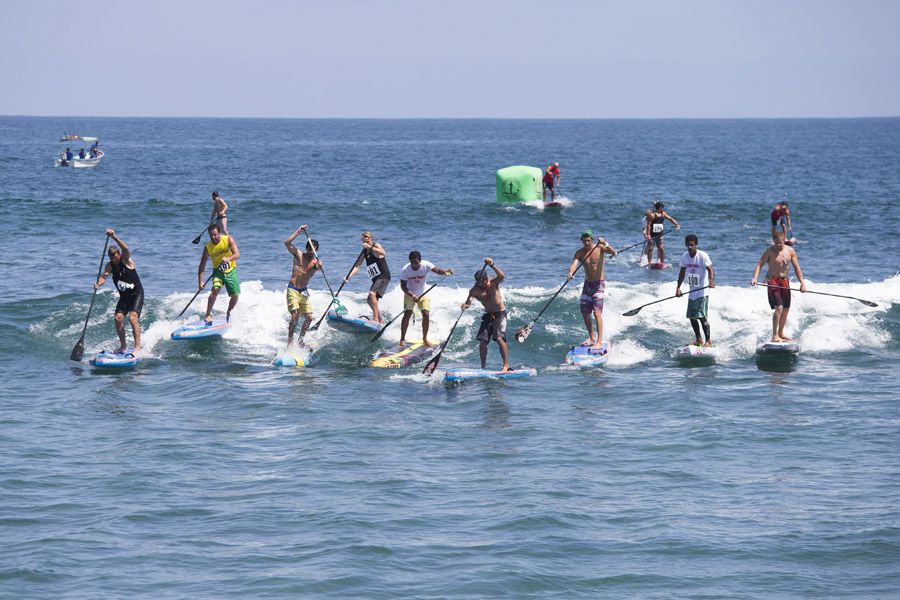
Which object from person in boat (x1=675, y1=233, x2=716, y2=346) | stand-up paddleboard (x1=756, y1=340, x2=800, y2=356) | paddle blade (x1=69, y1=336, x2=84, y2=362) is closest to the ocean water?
paddle blade (x1=69, y1=336, x2=84, y2=362)

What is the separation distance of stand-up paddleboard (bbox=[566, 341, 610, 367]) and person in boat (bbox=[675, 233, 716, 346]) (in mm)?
1507

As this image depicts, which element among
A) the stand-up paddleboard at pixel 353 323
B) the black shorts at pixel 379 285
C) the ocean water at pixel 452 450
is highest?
the black shorts at pixel 379 285

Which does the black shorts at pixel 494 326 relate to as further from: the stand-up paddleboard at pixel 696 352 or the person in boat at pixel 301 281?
the stand-up paddleboard at pixel 696 352

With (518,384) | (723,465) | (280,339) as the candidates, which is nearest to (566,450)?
(723,465)

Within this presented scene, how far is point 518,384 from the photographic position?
1617 cm

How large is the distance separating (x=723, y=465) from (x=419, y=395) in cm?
483

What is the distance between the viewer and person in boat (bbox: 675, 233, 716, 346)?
54.9 feet

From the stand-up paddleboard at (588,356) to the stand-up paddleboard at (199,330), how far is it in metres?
5.92

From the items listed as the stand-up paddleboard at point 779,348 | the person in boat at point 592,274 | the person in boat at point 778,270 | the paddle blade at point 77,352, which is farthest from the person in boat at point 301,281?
the stand-up paddleboard at point 779,348

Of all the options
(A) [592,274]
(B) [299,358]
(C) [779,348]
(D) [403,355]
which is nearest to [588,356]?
(A) [592,274]

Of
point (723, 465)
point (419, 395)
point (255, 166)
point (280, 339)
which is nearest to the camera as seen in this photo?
point (723, 465)

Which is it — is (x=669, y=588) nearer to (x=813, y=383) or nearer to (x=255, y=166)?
(x=813, y=383)

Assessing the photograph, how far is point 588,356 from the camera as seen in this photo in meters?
17.2

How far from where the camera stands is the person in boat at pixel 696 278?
54.9 feet
